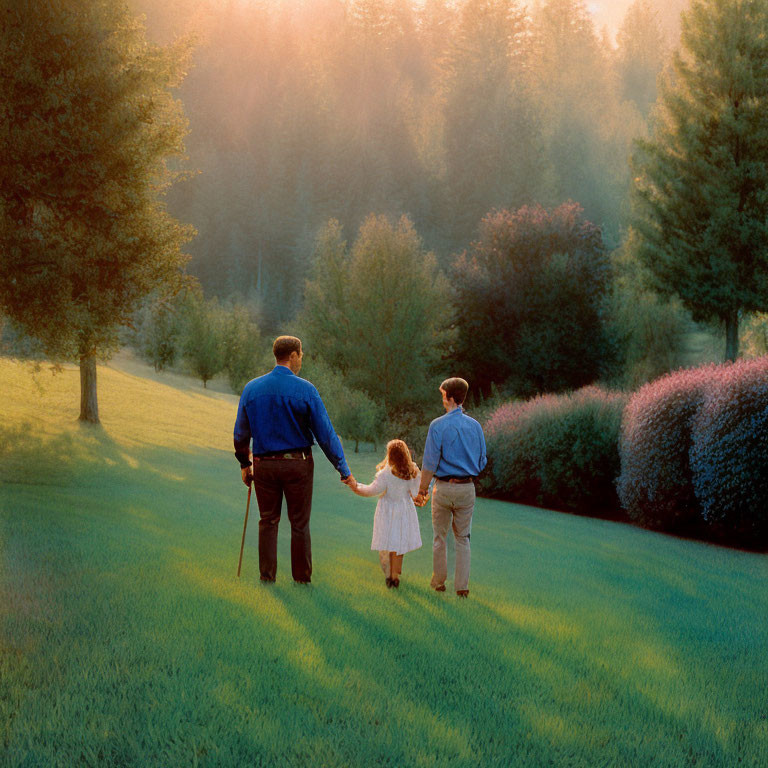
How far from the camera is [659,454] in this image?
14.3 metres

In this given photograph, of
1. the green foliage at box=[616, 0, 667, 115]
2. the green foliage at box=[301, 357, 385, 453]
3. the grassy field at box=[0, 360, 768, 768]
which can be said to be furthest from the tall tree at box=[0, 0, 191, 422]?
the green foliage at box=[616, 0, 667, 115]

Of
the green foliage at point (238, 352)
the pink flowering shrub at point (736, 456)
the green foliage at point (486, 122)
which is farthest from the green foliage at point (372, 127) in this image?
the pink flowering shrub at point (736, 456)

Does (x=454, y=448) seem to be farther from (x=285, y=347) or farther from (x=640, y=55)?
(x=640, y=55)

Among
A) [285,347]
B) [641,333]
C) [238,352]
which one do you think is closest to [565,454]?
[285,347]

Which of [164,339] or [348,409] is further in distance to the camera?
[164,339]

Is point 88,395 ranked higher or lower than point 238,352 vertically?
lower

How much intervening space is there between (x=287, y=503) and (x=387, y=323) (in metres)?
30.9

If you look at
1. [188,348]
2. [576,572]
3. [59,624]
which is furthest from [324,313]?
[59,624]

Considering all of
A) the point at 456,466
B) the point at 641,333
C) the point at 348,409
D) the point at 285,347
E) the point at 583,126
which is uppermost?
the point at 583,126

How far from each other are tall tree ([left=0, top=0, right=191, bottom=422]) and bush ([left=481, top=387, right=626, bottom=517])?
8.84 metres

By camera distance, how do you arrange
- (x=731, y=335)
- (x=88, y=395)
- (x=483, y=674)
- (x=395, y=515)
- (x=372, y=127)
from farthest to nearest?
(x=372, y=127) < (x=731, y=335) < (x=88, y=395) < (x=395, y=515) < (x=483, y=674)

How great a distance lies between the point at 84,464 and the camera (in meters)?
15.3

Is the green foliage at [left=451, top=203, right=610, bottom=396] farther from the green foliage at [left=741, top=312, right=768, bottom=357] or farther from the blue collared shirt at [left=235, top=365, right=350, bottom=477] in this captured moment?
the blue collared shirt at [left=235, top=365, right=350, bottom=477]

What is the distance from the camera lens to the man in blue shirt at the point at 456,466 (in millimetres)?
7125
